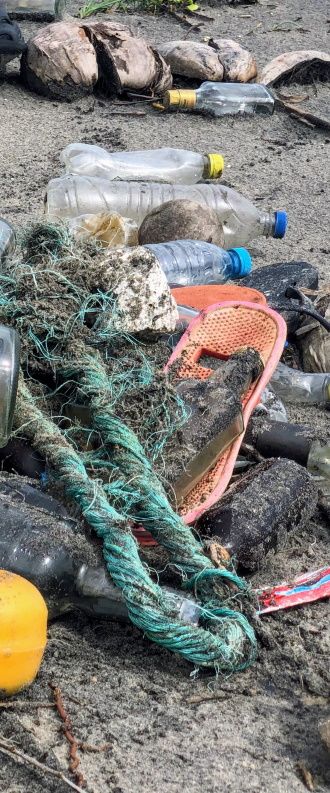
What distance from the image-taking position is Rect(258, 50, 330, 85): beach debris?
7051 mm

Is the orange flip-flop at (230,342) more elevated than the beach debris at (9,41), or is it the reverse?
the orange flip-flop at (230,342)

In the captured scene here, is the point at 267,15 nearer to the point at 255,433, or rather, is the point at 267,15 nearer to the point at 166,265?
the point at 166,265

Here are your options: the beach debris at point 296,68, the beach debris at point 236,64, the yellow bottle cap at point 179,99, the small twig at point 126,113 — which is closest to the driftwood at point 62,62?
the small twig at point 126,113

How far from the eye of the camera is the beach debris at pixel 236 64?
22.4 feet

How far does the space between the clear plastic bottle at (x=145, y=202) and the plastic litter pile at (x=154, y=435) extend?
60 centimetres

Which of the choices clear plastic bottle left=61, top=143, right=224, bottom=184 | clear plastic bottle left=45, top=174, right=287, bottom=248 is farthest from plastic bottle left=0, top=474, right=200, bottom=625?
clear plastic bottle left=61, top=143, right=224, bottom=184

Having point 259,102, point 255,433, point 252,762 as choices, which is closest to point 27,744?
point 252,762

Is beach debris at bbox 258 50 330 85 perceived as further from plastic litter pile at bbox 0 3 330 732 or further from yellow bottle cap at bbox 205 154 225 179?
plastic litter pile at bbox 0 3 330 732

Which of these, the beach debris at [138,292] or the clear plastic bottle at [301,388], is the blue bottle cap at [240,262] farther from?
the beach debris at [138,292]

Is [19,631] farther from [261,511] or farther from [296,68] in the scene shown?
[296,68]

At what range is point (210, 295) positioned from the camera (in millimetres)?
3594

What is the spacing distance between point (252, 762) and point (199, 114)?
5348 mm

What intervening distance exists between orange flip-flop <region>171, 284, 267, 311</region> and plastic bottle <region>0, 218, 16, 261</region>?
1.97ft

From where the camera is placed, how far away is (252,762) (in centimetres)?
202
